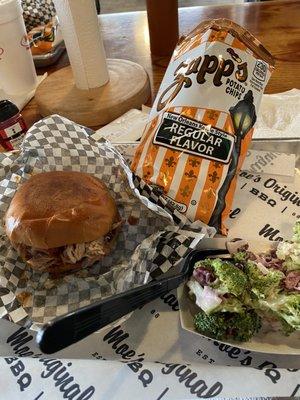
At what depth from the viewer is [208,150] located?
Answer: 774mm

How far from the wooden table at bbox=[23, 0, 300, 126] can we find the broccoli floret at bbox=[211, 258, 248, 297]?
2.39 ft

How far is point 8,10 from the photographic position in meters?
1.14

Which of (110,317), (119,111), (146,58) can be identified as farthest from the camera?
(146,58)

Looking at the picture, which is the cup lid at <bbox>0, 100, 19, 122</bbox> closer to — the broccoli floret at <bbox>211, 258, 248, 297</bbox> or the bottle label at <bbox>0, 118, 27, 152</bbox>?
the bottle label at <bbox>0, 118, 27, 152</bbox>

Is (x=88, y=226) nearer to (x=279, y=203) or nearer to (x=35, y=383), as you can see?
(x=35, y=383)

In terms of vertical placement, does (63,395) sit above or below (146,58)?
below

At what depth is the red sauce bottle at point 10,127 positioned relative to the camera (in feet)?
3.08

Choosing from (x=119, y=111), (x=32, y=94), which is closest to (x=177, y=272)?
(x=119, y=111)

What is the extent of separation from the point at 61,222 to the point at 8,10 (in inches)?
30.1

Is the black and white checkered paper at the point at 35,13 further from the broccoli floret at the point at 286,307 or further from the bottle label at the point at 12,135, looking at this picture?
the broccoli floret at the point at 286,307

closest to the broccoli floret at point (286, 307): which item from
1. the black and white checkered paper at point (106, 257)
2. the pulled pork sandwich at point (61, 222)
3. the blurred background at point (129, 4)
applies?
the black and white checkered paper at point (106, 257)

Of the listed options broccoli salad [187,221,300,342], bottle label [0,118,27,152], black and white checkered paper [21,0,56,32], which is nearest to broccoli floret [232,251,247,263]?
broccoli salad [187,221,300,342]

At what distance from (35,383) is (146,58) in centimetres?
114

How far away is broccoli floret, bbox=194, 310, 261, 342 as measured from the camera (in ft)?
1.99
